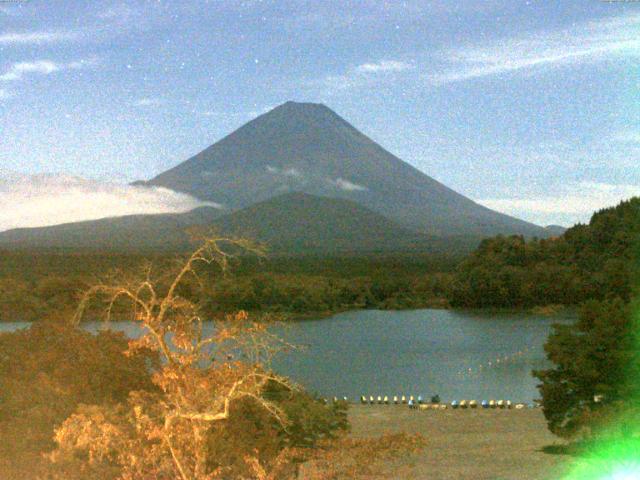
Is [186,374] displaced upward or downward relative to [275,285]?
upward

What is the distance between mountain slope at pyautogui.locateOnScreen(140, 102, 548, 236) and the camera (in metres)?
124

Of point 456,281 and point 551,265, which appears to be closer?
point 456,281

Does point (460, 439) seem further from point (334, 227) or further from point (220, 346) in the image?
point (334, 227)

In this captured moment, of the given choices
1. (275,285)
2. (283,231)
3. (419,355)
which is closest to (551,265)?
(275,285)

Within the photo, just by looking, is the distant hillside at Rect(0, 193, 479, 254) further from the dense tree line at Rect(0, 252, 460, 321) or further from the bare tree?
the bare tree

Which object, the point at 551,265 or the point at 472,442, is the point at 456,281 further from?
the point at 472,442

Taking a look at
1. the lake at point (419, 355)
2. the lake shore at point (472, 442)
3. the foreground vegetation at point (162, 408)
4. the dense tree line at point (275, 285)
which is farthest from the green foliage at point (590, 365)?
the dense tree line at point (275, 285)

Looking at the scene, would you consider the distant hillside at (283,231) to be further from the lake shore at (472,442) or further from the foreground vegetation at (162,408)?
the foreground vegetation at (162,408)

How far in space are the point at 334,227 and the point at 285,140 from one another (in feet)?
104

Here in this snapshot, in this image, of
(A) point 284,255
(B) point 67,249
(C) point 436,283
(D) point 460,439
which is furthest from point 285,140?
(D) point 460,439

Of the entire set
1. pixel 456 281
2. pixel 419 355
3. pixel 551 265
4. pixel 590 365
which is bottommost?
pixel 419 355

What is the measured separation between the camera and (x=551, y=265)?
72.5m

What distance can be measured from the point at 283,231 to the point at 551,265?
43.7 metres

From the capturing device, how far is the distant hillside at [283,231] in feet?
317
